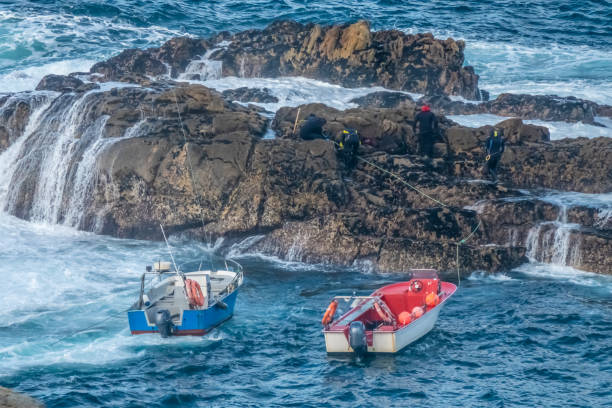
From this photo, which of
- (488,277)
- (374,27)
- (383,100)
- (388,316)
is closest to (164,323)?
(388,316)

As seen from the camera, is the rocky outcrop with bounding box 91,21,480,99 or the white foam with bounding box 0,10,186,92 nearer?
the rocky outcrop with bounding box 91,21,480,99

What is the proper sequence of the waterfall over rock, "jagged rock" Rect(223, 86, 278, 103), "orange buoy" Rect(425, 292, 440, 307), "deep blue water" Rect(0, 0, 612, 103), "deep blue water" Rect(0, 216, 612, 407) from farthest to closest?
"deep blue water" Rect(0, 0, 612, 103) → "jagged rock" Rect(223, 86, 278, 103) → the waterfall over rock → "orange buoy" Rect(425, 292, 440, 307) → "deep blue water" Rect(0, 216, 612, 407)

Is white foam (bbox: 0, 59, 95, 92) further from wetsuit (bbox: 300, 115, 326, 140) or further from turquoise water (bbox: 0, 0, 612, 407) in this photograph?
wetsuit (bbox: 300, 115, 326, 140)

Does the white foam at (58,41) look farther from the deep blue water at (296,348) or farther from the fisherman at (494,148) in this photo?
the fisherman at (494,148)

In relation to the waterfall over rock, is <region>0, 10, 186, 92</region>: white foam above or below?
above

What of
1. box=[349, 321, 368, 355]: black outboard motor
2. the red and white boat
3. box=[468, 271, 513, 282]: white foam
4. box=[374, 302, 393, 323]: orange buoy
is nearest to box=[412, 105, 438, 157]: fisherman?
box=[468, 271, 513, 282]: white foam
